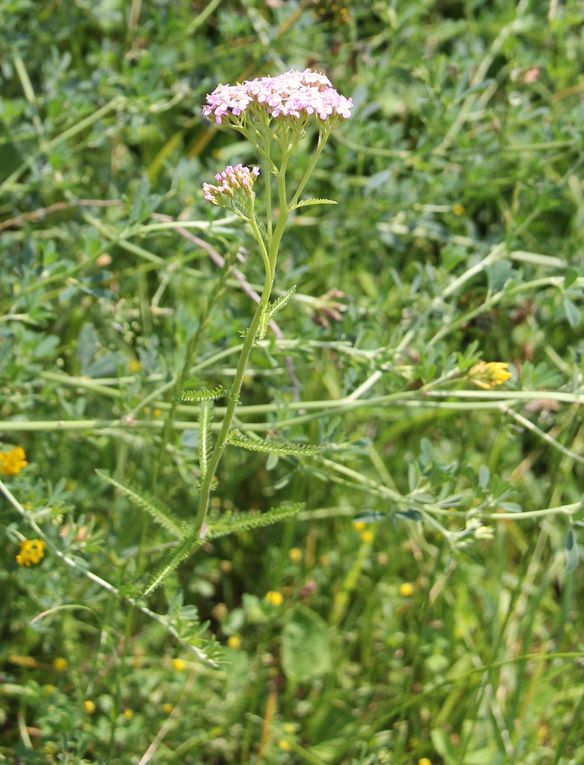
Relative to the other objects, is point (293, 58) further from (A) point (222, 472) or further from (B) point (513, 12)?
(A) point (222, 472)

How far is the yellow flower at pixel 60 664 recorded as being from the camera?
2.34 metres

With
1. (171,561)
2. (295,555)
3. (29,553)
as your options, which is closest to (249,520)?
(171,561)

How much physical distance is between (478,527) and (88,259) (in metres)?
1.07

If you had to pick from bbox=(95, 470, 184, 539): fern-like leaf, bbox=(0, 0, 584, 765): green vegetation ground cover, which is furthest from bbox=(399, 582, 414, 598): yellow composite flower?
bbox=(95, 470, 184, 539): fern-like leaf

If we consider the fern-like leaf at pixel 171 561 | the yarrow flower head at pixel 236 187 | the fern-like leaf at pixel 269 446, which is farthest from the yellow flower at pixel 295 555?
the yarrow flower head at pixel 236 187

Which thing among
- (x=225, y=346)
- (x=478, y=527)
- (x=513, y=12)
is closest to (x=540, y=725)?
(x=478, y=527)

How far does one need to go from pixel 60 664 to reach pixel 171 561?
793mm

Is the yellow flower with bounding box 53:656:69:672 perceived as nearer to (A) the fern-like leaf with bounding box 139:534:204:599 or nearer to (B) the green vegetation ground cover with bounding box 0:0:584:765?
(B) the green vegetation ground cover with bounding box 0:0:584:765

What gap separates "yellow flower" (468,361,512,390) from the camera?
1.92 metres

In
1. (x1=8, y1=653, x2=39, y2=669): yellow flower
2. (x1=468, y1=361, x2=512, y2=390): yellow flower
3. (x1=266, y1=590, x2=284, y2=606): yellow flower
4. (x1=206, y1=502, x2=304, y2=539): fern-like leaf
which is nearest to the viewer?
(x1=206, y1=502, x2=304, y2=539): fern-like leaf

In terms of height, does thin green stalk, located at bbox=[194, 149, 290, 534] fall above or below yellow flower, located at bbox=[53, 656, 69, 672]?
above

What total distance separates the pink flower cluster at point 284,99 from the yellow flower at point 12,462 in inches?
37.1

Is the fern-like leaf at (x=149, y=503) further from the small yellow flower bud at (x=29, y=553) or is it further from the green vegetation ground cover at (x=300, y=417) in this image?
the small yellow flower bud at (x=29, y=553)

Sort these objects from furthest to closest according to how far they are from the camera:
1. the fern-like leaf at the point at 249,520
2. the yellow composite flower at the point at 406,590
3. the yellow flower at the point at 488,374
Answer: the yellow composite flower at the point at 406,590 < the yellow flower at the point at 488,374 < the fern-like leaf at the point at 249,520
